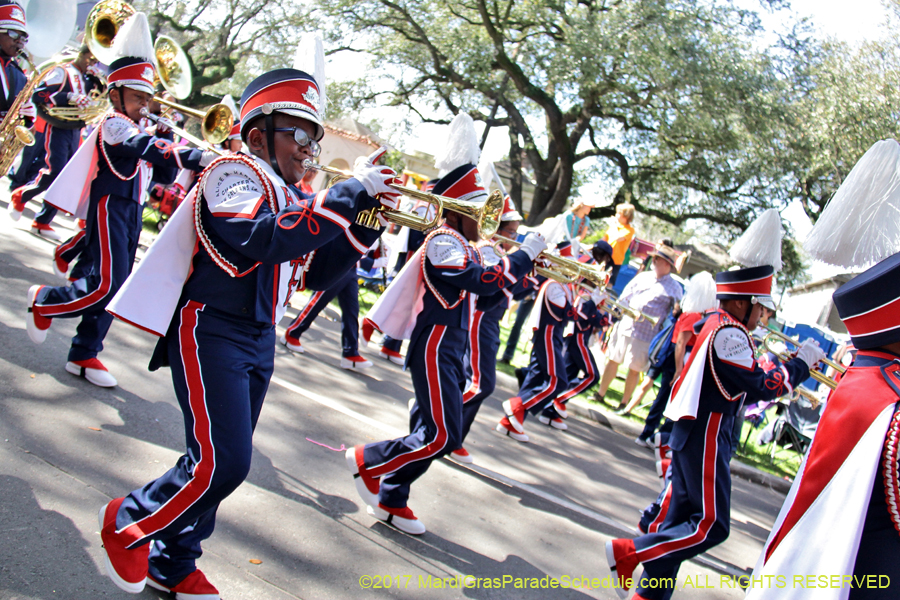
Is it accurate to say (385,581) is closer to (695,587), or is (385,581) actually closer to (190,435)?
(190,435)

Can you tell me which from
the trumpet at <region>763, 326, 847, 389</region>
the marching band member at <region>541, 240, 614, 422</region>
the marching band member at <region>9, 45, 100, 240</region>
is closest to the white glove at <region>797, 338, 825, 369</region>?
the trumpet at <region>763, 326, 847, 389</region>

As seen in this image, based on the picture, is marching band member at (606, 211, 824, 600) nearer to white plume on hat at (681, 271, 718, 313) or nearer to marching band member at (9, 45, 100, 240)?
white plume on hat at (681, 271, 718, 313)

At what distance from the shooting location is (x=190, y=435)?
8.79 ft

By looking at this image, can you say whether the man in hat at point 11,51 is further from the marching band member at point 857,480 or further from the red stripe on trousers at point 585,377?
the marching band member at point 857,480

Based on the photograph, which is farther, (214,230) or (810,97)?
(810,97)

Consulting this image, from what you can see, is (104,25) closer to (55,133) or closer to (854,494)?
(55,133)

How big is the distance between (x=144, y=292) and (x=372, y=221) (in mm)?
939

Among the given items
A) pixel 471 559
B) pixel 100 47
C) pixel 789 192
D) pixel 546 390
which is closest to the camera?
pixel 471 559

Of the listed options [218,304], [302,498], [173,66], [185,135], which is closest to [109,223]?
[185,135]

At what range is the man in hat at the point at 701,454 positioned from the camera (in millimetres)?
3836

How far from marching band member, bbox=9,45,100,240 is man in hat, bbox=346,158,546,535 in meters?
4.10

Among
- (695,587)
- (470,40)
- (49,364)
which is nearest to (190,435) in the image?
(49,364)

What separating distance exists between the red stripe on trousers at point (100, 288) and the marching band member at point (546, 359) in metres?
3.71

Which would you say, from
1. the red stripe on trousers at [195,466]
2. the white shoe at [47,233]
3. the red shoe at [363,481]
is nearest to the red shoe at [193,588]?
the red stripe on trousers at [195,466]
